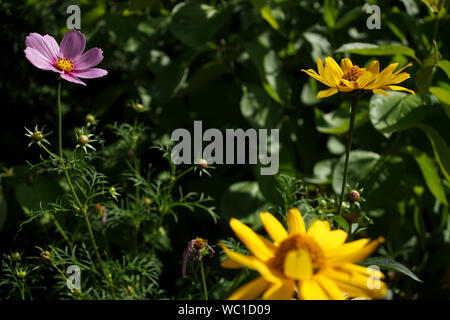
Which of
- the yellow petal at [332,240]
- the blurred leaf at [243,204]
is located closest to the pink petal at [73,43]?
the yellow petal at [332,240]

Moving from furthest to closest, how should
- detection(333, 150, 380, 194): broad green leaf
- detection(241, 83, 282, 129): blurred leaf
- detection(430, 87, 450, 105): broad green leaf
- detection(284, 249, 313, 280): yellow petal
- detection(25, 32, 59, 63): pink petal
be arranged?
detection(241, 83, 282, 129): blurred leaf
detection(333, 150, 380, 194): broad green leaf
detection(430, 87, 450, 105): broad green leaf
detection(25, 32, 59, 63): pink petal
detection(284, 249, 313, 280): yellow petal

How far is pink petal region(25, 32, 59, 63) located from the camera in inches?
24.9

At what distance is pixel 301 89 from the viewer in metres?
1.34

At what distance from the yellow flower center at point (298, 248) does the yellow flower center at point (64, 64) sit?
0.38 metres

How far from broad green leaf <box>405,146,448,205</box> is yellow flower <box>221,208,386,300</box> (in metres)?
0.57

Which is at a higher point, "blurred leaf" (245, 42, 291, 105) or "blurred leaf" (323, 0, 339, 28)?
"blurred leaf" (323, 0, 339, 28)

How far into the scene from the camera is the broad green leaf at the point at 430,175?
39.0 inches

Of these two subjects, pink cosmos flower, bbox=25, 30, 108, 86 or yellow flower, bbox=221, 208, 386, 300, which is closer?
yellow flower, bbox=221, 208, 386, 300

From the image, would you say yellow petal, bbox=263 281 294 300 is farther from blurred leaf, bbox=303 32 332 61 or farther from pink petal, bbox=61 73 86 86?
blurred leaf, bbox=303 32 332 61

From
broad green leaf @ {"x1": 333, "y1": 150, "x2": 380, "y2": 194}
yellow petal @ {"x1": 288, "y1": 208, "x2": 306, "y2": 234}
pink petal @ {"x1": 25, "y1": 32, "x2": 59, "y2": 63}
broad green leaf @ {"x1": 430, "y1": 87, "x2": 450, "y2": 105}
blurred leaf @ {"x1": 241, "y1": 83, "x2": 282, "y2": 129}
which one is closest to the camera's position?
yellow petal @ {"x1": 288, "y1": 208, "x2": 306, "y2": 234}

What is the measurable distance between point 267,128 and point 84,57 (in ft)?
1.77

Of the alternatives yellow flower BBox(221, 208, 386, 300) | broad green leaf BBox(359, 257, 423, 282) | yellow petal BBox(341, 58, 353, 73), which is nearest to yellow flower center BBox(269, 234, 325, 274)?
yellow flower BBox(221, 208, 386, 300)

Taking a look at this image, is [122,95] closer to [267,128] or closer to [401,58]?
[267,128]
